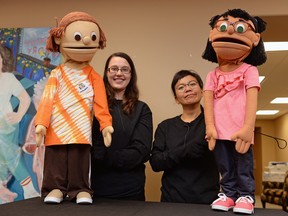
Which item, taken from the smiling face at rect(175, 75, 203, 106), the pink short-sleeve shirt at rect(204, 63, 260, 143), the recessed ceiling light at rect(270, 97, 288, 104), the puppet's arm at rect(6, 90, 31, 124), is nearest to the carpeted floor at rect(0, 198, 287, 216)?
the pink short-sleeve shirt at rect(204, 63, 260, 143)

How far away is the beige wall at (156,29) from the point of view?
224 centimetres

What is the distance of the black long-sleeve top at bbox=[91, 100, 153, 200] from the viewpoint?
1452 millimetres

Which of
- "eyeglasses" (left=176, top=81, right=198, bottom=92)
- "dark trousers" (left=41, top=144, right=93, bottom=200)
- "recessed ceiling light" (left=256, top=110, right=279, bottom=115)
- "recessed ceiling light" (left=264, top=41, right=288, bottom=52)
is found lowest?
"dark trousers" (left=41, top=144, right=93, bottom=200)

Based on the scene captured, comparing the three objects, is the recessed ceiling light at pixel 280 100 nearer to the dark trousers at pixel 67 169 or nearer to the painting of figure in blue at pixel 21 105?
the painting of figure in blue at pixel 21 105

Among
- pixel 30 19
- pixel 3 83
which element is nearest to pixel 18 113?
pixel 3 83

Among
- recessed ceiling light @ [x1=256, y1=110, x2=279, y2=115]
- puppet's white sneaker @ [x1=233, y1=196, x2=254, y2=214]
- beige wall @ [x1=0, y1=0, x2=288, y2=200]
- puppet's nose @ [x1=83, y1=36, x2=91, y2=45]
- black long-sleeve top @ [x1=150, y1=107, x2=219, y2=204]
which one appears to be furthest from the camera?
recessed ceiling light @ [x1=256, y1=110, x2=279, y2=115]

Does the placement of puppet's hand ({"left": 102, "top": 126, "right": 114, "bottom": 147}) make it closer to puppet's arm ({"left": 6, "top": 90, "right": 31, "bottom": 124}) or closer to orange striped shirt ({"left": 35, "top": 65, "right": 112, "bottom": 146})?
orange striped shirt ({"left": 35, "top": 65, "right": 112, "bottom": 146})

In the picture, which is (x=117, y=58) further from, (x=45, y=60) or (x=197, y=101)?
(x=45, y=60)

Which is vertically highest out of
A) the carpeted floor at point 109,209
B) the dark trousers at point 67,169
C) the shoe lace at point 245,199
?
the dark trousers at point 67,169

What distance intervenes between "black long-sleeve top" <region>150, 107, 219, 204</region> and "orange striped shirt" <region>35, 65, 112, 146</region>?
33 cm

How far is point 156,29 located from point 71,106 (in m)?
1.16

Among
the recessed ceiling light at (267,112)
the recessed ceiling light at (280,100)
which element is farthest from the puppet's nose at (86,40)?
the recessed ceiling light at (267,112)

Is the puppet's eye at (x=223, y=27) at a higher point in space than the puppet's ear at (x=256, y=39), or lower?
higher

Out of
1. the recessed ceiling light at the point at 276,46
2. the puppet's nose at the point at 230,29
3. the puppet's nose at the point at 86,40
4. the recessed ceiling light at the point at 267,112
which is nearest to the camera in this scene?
the puppet's nose at the point at 230,29
